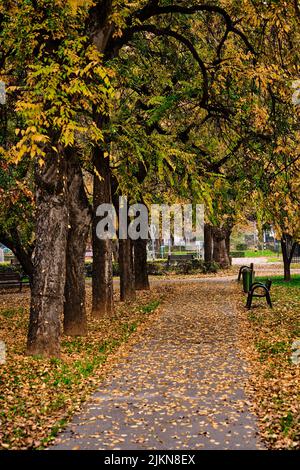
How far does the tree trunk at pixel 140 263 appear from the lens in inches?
1062

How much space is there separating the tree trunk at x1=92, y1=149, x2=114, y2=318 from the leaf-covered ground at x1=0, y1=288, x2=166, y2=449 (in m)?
0.96

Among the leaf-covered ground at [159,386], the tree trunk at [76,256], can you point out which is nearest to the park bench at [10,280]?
the leaf-covered ground at [159,386]

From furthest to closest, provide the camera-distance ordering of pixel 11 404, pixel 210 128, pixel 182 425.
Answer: pixel 210 128 < pixel 11 404 < pixel 182 425

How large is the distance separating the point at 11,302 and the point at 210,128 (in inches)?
373

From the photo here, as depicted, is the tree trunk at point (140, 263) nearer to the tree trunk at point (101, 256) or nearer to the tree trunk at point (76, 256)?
the tree trunk at point (101, 256)

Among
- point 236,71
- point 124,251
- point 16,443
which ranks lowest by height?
point 16,443

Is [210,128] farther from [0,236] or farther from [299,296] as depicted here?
[0,236]

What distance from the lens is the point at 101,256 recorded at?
1720 cm

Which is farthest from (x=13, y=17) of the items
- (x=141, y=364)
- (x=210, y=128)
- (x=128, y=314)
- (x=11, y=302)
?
(x=11, y=302)

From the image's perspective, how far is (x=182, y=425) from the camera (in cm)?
734

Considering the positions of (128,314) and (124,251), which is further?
(124,251)

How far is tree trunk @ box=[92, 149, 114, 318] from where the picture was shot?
55.5 feet

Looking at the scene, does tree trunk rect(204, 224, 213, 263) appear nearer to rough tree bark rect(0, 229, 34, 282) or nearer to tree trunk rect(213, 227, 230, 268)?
tree trunk rect(213, 227, 230, 268)

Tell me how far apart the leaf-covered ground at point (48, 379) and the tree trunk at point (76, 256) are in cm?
47
